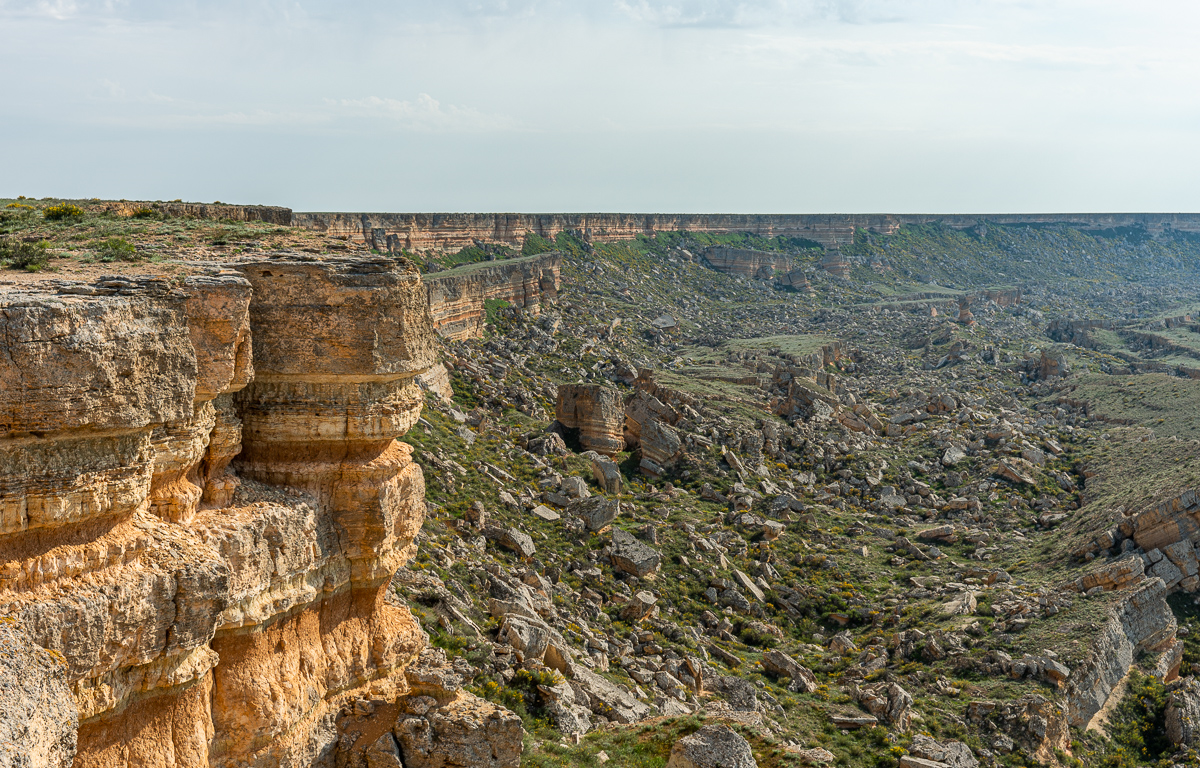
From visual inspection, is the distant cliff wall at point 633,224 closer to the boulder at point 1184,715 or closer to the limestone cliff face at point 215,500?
the limestone cliff face at point 215,500

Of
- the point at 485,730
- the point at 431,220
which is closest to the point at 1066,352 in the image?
the point at 431,220

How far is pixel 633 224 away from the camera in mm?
96188

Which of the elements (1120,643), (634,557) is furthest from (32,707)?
(1120,643)

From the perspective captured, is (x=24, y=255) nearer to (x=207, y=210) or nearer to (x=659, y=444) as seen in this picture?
(x=207, y=210)

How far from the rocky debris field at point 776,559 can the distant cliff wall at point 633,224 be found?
10.9 meters

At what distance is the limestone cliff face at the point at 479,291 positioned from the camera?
43.9m

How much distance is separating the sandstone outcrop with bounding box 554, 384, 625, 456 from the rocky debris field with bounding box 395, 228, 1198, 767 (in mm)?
98

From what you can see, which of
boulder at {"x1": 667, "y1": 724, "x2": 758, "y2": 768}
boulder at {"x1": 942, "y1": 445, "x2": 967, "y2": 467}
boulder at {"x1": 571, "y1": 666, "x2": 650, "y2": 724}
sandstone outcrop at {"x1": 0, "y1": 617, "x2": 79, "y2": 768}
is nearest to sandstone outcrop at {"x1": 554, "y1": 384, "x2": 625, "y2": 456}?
boulder at {"x1": 571, "y1": 666, "x2": 650, "y2": 724}

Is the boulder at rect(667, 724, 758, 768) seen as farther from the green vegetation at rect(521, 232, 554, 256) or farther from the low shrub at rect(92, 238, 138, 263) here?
the green vegetation at rect(521, 232, 554, 256)

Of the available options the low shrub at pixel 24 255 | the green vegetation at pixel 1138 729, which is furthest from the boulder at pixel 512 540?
the low shrub at pixel 24 255

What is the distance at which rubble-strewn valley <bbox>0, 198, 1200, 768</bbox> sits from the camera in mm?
9117

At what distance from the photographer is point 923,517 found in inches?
1499

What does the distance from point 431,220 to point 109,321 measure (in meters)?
56.3

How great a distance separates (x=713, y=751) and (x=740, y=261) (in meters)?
86.7
